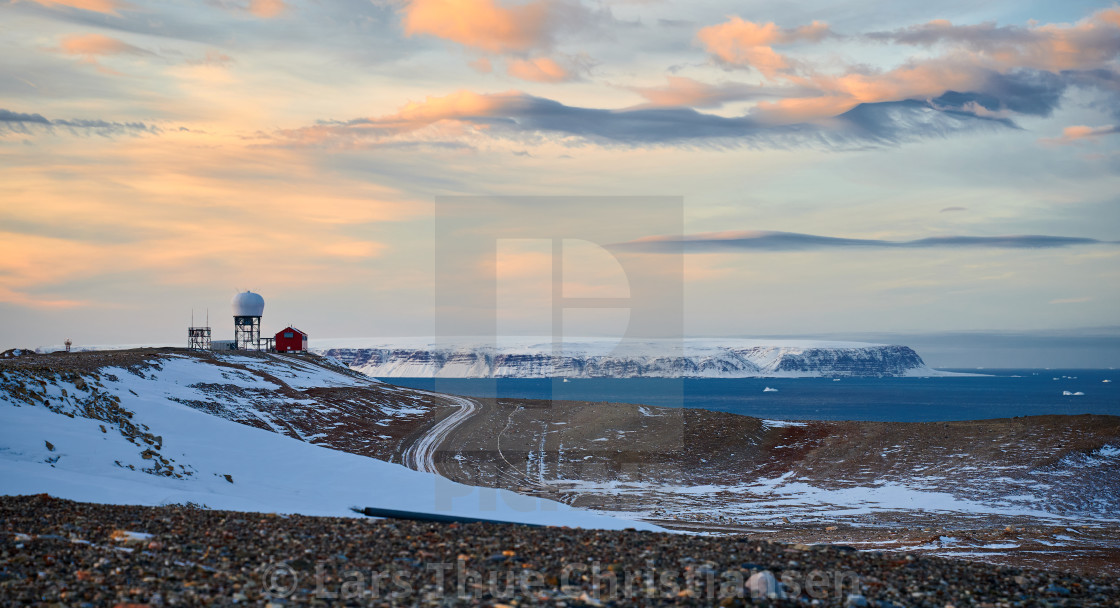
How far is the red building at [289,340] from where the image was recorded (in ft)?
338

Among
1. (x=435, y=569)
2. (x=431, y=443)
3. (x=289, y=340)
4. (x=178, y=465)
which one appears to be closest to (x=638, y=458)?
(x=431, y=443)

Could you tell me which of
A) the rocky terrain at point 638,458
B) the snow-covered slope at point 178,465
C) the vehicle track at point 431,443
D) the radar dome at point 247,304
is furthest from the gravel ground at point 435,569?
the radar dome at point 247,304

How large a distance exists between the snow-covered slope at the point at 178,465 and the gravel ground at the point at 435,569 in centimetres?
340

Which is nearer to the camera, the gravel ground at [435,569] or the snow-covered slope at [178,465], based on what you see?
the gravel ground at [435,569]

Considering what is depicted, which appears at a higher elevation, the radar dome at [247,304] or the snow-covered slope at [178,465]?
the radar dome at [247,304]

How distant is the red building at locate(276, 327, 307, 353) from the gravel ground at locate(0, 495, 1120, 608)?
9559cm

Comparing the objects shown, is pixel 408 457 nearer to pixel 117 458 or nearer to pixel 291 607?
pixel 117 458

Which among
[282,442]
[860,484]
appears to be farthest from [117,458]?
[860,484]

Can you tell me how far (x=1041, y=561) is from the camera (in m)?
22.1

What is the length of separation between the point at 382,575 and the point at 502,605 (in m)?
1.91

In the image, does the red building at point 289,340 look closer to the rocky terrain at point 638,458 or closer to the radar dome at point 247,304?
the radar dome at point 247,304

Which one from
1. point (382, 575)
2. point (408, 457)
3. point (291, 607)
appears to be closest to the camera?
point (291, 607)

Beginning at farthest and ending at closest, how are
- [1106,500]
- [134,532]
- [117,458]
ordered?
[1106,500] < [117,458] < [134,532]

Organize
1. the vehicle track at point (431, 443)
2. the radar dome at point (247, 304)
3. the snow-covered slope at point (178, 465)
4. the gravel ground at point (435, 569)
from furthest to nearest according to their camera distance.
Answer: the radar dome at point (247, 304), the vehicle track at point (431, 443), the snow-covered slope at point (178, 465), the gravel ground at point (435, 569)
